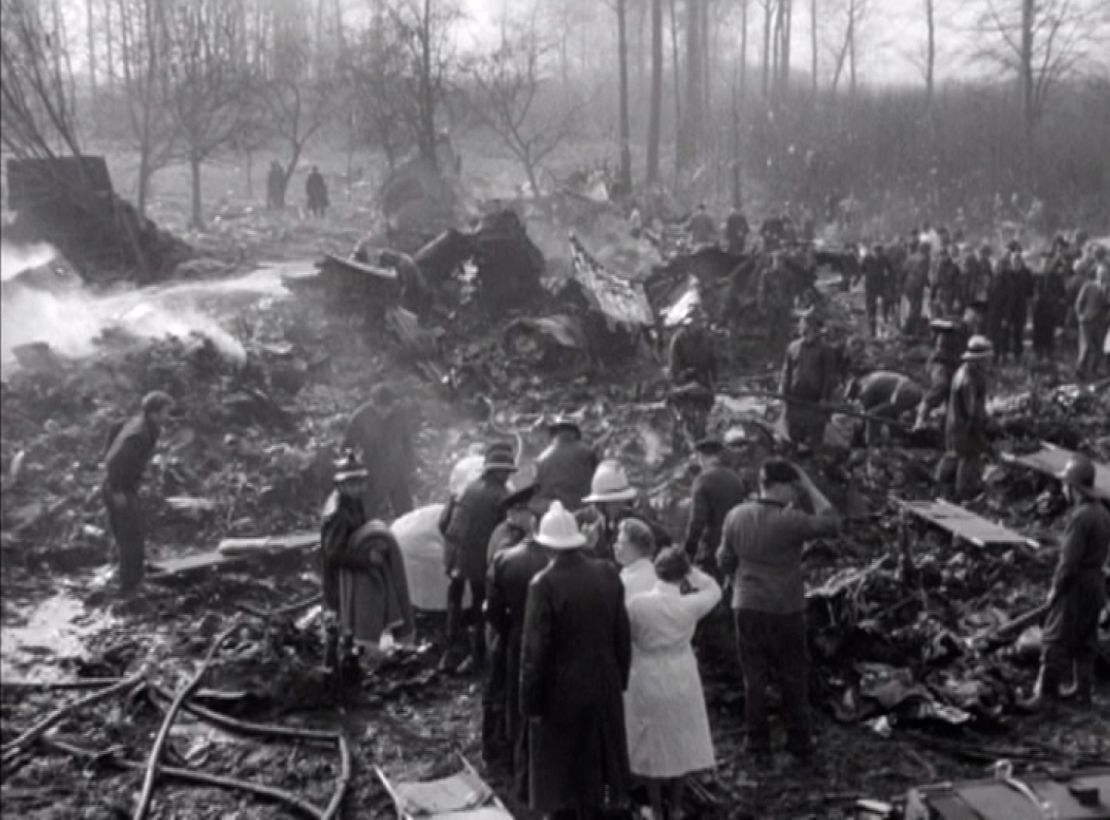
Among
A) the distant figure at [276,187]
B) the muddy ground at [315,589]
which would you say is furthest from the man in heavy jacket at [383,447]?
the distant figure at [276,187]

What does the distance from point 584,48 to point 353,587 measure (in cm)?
7198

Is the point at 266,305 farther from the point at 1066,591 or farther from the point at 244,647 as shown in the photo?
the point at 1066,591

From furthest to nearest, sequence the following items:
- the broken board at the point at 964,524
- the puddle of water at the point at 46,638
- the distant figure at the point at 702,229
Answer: the distant figure at the point at 702,229 < the broken board at the point at 964,524 < the puddle of water at the point at 46,638

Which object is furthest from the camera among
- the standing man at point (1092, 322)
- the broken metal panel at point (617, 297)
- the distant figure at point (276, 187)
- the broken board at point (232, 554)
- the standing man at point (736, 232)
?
the distant figure at point (276, 187)

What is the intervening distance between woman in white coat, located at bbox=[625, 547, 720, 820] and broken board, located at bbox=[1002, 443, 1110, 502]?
22.3 ft

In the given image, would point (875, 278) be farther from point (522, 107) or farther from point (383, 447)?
point (522, 107)

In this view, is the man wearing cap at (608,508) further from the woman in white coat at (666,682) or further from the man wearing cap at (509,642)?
the woman in white coat at (666,682)

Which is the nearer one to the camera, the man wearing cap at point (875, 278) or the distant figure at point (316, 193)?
the man wearing cap at point (875, 278)

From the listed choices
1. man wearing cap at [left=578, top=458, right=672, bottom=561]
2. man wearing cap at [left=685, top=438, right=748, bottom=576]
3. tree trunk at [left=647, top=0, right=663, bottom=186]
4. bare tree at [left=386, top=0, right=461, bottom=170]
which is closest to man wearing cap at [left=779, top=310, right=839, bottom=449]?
man wearing cap at [left=685, top=438, right=748, bottom=576]

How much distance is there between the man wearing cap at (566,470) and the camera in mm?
9648

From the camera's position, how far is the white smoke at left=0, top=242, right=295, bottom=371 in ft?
57.0

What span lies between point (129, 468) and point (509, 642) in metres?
4.69

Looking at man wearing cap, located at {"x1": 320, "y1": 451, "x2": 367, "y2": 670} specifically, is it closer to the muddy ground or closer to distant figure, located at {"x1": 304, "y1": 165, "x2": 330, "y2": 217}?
the muddy ground

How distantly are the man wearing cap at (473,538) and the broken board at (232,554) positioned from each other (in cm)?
296
